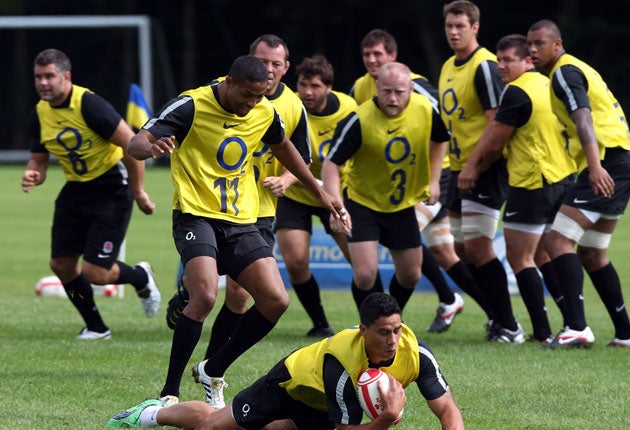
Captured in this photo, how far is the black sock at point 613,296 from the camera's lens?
929cm

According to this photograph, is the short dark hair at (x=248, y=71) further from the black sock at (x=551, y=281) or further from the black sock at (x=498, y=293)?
the black sock at (x=551, y=281)

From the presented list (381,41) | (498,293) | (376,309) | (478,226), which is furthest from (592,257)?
(376,309)

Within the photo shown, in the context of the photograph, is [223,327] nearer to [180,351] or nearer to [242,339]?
[242,339]

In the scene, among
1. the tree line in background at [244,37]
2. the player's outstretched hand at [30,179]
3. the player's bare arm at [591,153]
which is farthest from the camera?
the tree line in background at [244,37]

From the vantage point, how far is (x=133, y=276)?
1012 centimetres

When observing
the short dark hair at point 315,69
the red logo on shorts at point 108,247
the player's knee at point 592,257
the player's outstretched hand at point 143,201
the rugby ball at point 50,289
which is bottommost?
the rugby ball at point 50,289

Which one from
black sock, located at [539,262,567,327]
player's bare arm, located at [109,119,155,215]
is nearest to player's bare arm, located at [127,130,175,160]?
player's bare arm, located at [109,119,155,215]

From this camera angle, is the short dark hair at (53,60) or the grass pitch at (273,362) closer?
the grass pitch at (273,362)

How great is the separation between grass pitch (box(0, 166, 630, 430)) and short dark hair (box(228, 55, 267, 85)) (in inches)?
74.0

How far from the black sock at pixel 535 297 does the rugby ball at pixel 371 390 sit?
13.4 feet

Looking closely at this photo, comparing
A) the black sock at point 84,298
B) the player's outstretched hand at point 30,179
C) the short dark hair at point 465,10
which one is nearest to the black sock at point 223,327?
the black sock at point 84,298

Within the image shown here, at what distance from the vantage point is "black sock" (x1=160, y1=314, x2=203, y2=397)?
267 inches

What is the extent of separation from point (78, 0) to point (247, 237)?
3473 cm

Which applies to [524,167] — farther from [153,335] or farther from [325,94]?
[153,335]
